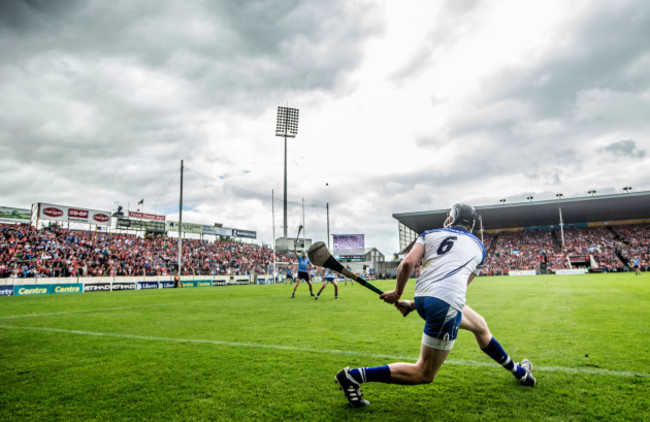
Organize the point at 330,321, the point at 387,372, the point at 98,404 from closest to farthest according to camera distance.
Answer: the point at 387,372, the point at 98,404, the point at 330,321

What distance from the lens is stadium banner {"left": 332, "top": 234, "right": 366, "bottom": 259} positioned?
71625 millimetres

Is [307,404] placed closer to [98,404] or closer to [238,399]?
[238,399]

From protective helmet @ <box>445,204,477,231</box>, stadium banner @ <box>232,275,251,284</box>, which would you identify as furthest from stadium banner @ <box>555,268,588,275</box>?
protective helmet @ <box>445,204,477,231</box>

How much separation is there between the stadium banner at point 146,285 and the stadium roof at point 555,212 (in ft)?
139

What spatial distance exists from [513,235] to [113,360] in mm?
73462

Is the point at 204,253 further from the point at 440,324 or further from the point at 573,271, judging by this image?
the point at 440,324

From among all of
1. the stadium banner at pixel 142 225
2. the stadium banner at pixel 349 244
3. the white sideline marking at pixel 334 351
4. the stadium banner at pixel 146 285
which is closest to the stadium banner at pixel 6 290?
the stadium banner at pixel 146 285

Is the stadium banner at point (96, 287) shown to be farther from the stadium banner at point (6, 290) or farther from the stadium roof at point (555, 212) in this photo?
the stadium roof at point (555, 212)

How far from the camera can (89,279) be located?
3145cm

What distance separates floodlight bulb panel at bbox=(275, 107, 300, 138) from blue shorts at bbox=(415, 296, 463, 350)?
54.4 m

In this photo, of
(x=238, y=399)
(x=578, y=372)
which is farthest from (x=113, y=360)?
(x=578, y=372)

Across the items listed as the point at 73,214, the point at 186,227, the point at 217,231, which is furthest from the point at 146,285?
the point at 217,231

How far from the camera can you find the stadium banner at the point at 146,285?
115 ft

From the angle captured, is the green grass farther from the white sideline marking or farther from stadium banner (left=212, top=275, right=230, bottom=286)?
stadium banner (left=212, top=275, right=230, bottom=286)
